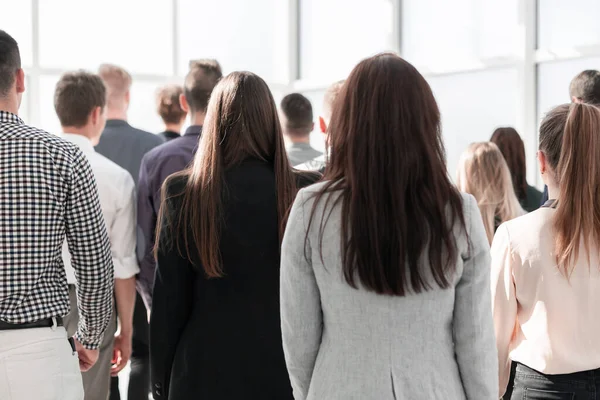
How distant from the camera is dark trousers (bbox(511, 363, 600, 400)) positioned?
7.27ft

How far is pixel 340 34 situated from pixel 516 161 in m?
4.60

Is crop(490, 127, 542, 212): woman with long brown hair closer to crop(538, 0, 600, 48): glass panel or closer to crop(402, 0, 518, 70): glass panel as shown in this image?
crop(538, 0, 600, 48): glass panel

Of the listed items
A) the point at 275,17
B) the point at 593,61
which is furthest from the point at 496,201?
the point at 275,17

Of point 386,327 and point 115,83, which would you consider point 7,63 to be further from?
point 115,83

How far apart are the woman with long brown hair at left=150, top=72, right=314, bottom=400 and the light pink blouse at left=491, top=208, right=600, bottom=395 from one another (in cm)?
63

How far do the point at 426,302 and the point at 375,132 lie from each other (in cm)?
35

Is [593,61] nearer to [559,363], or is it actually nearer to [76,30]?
[559,363]

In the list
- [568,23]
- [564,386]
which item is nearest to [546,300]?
[564,386]

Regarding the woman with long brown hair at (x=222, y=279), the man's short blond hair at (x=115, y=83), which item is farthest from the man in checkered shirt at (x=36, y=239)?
the man's short blond hair at (x=115, y=83)

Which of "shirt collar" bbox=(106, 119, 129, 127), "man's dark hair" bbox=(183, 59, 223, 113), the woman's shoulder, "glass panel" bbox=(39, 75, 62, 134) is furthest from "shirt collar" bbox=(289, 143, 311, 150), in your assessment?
"glass panel" bbox=(39, 75, 62, 134)

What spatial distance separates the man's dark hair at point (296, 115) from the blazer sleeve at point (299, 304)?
8.21ft

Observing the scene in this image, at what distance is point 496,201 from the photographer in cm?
363

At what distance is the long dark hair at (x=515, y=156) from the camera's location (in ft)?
13.6

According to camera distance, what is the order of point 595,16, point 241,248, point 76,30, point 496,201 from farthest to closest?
point 76,30 → point 595,16 → point 496,201 → point 241,248
